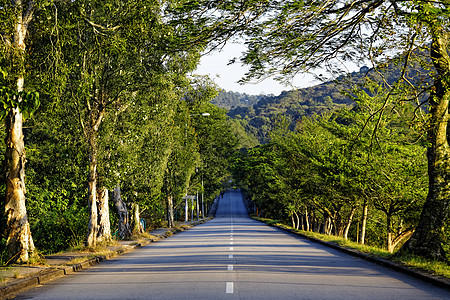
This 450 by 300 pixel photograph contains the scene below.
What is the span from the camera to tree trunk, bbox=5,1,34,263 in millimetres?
12859

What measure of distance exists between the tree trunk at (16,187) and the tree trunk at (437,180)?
34.9ft

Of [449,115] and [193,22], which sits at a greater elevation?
[193,22]

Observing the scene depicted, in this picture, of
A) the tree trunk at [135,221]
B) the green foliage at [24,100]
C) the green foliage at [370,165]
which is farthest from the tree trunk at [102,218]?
the green foliage at [24,100]

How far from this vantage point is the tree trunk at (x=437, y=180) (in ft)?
42.0

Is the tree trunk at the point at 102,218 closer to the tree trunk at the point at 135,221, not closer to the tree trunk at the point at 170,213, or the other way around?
the tree trunk at the point at 135,221

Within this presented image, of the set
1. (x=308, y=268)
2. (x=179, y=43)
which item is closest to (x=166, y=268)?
(x=308, y=268)

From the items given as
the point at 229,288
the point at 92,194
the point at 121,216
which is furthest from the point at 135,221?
the point at 229,288

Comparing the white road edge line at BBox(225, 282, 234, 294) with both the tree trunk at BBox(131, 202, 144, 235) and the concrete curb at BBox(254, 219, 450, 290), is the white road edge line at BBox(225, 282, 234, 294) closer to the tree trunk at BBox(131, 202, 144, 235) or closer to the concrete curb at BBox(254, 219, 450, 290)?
the concrete curb at BBox(254, 219, 450, 290)

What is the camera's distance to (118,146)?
20.2 meters

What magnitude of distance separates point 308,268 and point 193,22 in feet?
22.7

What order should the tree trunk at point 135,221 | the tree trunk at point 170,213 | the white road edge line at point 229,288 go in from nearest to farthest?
1. the white road edge line at point 229,288
2. the tree trunk at point 135,221
3. the tree trunk at point 170,213

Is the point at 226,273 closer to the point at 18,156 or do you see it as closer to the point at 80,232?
the point at 18,156

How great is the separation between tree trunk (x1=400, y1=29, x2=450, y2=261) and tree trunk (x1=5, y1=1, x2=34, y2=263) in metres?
10.7

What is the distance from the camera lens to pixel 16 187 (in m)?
13.0
